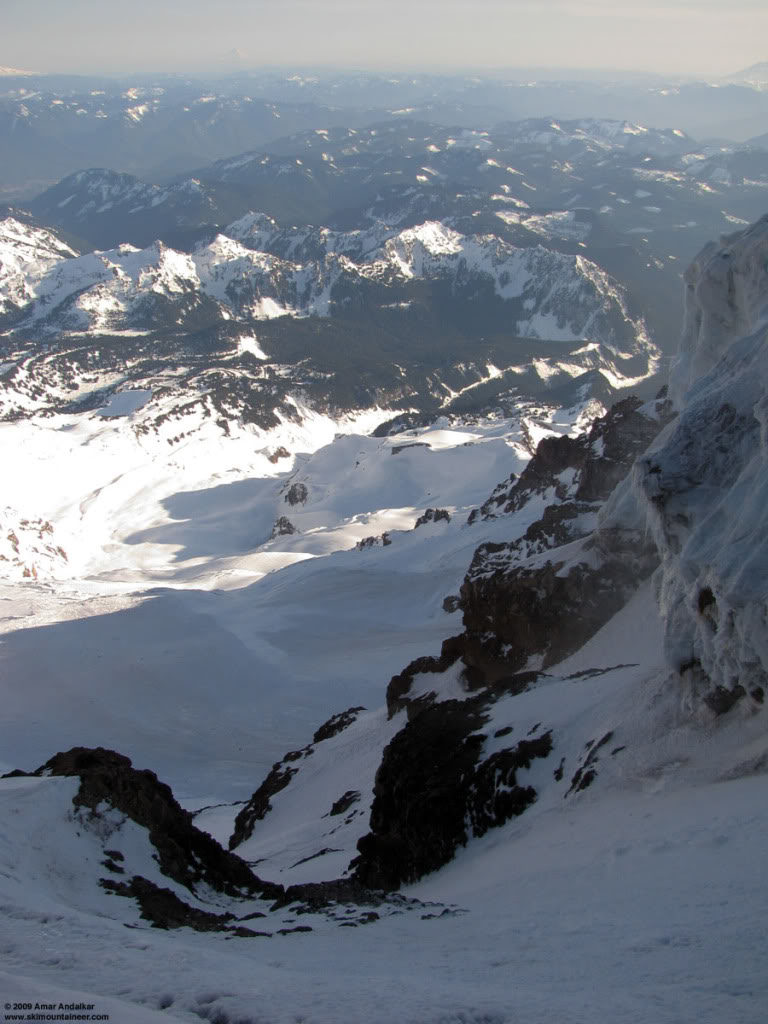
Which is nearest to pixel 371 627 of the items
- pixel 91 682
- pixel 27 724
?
pixel 91 682

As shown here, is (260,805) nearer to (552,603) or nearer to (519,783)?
(552,603)

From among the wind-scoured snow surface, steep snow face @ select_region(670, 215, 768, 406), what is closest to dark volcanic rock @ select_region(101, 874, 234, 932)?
the wind-scoured snow surface

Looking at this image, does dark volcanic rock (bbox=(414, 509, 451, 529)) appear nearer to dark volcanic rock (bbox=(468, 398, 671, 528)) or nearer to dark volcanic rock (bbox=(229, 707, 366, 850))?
dark volcanic rock (bbox=(468, 398, 671, 528))

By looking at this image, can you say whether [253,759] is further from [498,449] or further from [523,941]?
[498,449]

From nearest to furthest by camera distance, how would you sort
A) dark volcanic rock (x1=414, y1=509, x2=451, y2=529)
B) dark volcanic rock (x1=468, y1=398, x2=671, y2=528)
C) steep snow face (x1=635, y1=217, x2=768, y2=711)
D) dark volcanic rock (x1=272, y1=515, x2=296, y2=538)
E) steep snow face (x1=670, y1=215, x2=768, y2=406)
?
steep snow face (x1=635, y1=217, x2=768, y2=711) < steep snow face (x1=670, y1=215, x2=768, y2=406) < dark volcanic rock (x1=468, y1=398, x2=671, y2=528) < dark volcanic rock (x1=414, y1=509, x2=451, y2=529) < dark volcanic rock (x1=272, y1=515, x2=296, y2=538)

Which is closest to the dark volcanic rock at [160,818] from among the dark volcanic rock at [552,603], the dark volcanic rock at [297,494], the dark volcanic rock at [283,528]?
the dark volcanic rock at [552,603]

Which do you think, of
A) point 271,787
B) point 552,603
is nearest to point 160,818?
point 271,787
